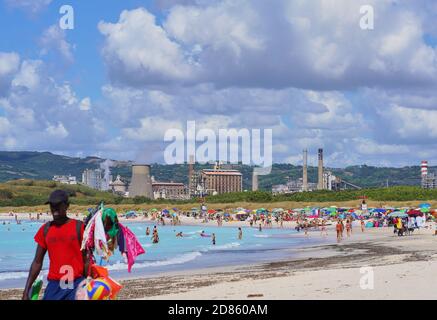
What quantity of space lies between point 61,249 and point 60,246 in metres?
0.04

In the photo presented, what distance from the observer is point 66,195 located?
7438 mm

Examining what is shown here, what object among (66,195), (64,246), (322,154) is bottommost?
(64,246)

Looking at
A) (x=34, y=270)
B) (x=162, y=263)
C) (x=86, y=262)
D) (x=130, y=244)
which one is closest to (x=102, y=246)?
(x=86, y=262)

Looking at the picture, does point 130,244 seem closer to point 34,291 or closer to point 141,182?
point 34,291

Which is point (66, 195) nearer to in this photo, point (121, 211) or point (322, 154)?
point (121, 211)

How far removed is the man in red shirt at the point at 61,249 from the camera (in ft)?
23.9

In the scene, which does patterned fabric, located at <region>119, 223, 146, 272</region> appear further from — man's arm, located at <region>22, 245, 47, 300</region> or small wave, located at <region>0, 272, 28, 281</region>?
small wave, located at <region>0, 272, 28, 281</region>

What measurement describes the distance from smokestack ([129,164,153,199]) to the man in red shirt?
155m

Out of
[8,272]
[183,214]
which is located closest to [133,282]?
[8,272]

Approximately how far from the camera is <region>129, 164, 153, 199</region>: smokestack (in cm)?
16362
